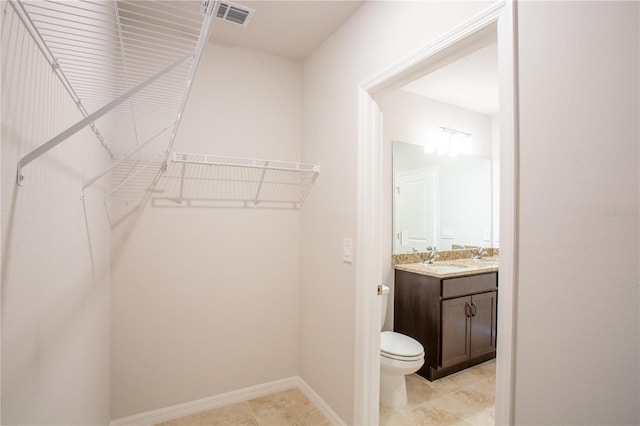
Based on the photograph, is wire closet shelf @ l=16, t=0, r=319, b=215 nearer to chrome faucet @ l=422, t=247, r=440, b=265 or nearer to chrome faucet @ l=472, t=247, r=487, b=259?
chrome faucet @ l=422, t=247, r=440, b=265

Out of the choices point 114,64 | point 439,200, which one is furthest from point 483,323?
point 114,64

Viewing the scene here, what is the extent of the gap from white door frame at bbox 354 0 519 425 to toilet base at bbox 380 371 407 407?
0.44 metres

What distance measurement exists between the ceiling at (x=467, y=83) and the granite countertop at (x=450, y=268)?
59.5 inches

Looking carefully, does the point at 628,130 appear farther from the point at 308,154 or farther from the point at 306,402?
the point at 306,402

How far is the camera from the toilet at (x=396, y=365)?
81.0 inches

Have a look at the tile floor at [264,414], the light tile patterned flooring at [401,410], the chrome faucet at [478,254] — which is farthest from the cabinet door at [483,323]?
the tile floor at [264,414]

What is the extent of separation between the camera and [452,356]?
2.53 m

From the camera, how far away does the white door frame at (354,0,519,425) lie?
40.3 inches

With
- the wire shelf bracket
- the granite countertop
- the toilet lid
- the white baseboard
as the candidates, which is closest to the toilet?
the toilet lid

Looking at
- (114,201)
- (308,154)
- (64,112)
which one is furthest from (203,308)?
(64,112)

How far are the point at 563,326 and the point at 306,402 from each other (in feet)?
5.91

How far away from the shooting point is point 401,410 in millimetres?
2133

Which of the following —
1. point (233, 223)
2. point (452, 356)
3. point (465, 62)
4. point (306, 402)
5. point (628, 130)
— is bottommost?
point (306, 402)

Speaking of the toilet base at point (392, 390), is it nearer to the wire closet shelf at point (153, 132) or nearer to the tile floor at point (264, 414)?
the tile floor at point (264, 414)
